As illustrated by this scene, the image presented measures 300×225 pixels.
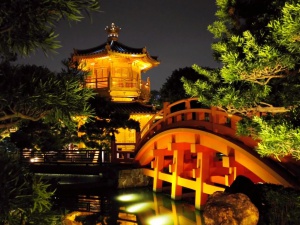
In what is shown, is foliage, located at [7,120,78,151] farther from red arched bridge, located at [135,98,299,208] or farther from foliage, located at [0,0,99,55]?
foliage, located at [0,0,99,55]

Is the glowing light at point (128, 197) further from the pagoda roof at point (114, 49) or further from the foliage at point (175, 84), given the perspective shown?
the pagoda roof at point (114, 49)

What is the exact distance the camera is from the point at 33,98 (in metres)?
3.07

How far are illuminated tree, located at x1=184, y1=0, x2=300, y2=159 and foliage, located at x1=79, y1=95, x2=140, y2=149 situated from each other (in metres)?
10.8

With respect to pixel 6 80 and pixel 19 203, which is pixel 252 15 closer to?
pixel 6 80

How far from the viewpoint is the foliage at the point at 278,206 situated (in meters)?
5.38

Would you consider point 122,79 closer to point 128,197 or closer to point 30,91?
point 128,197

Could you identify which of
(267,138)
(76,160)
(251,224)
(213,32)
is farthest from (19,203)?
(76,160)

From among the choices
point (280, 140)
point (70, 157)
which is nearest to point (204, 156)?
point (280, 140)

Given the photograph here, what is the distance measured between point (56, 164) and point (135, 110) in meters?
5.73

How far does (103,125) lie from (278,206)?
41.1 ft

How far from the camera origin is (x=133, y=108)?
20484 millimetres

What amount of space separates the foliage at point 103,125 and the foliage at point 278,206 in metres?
11.9

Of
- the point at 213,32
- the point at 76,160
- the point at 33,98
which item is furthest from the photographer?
the point at 76,160

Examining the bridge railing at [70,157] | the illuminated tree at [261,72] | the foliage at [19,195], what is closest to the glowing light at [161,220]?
the illuminated tree at [261,72]
